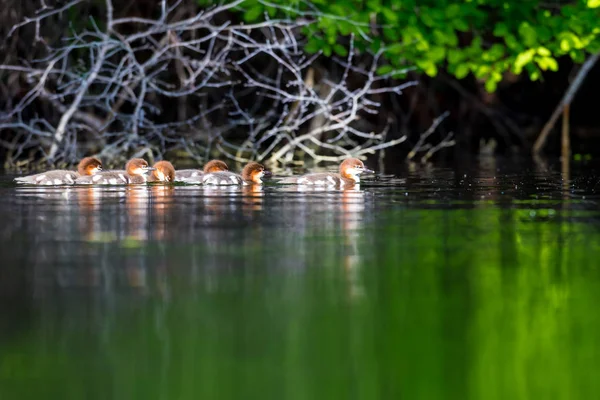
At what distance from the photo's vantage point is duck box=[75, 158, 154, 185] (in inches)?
516

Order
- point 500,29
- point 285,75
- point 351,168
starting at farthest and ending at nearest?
point 285,75, point 500,29, point 351,168

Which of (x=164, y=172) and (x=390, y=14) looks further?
(x=390, y=14)

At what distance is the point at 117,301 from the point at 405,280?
135 cm

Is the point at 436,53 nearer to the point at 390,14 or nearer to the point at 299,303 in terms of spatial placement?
the point at 390,14

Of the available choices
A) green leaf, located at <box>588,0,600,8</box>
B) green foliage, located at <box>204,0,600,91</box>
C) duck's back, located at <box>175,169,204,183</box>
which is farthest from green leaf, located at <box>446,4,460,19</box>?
duck's back, located at <box>175,169,204,183</box>

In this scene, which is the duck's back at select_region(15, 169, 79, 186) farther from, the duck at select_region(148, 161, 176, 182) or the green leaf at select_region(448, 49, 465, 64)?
the green leaf at select_region(448, 49, 465, 64)

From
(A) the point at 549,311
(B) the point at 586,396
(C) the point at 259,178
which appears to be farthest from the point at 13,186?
(B) the point at 586,396

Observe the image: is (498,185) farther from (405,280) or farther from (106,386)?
(106,386)

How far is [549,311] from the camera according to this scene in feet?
18.8

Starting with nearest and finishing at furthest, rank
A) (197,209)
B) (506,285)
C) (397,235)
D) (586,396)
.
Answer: (586,396)
(506,285)
(397,235)
(197,209)

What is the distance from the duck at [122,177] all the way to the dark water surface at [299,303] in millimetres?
2819

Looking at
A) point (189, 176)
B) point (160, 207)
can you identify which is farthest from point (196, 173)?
point (160, 207)

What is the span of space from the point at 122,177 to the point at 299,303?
742 cm

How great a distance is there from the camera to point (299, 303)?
588 cm
